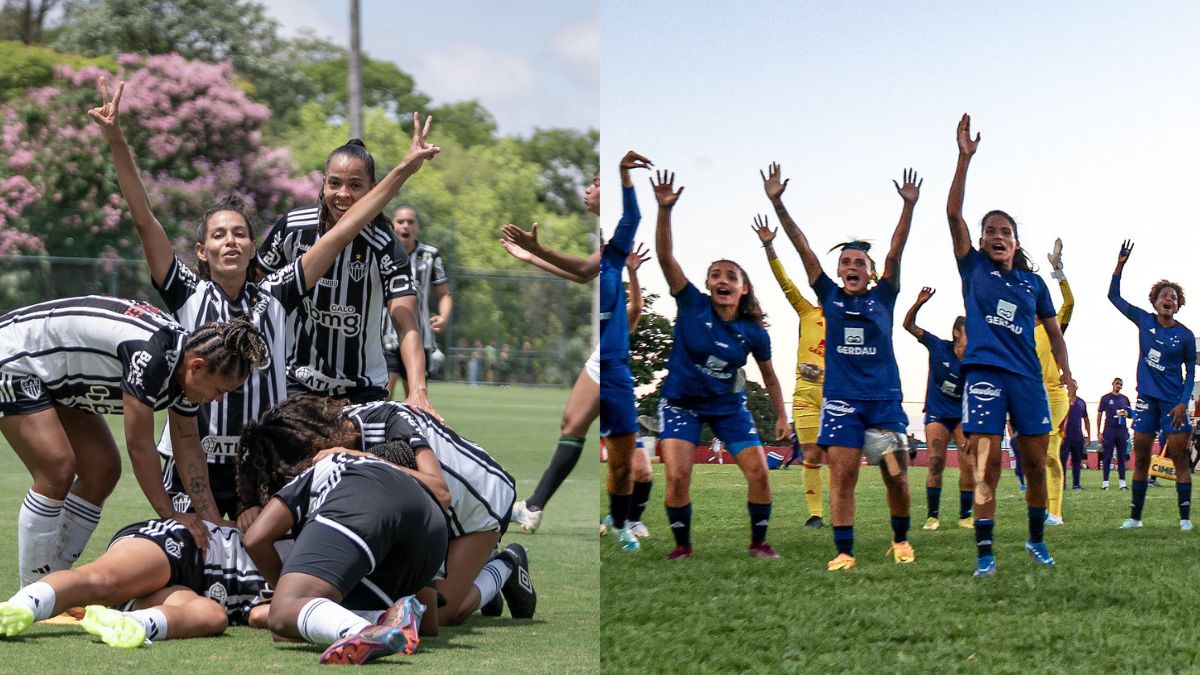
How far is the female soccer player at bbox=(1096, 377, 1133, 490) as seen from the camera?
763cm

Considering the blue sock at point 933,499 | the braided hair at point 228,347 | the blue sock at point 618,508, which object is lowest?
the blue sock at point 933,499

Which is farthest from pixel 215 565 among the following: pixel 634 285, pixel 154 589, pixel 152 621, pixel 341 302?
pixel 634 285

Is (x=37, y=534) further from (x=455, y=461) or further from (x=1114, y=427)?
(x=1114, y=427)

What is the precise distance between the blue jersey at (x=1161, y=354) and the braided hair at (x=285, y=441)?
4.29 metres

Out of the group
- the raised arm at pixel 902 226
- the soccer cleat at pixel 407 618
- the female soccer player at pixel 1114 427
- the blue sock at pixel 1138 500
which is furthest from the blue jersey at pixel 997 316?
the soccer cleat at pixel 407 618

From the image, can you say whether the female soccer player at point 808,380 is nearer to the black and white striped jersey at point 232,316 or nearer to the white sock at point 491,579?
the white sock at point 491,579

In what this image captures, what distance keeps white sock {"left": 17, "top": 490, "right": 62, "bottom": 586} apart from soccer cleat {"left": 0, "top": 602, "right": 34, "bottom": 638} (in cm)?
67

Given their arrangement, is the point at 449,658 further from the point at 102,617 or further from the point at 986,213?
the point at 986,213

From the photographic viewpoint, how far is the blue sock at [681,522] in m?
5.21

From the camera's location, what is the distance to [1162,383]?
7.86m

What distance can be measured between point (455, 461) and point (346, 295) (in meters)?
0.95

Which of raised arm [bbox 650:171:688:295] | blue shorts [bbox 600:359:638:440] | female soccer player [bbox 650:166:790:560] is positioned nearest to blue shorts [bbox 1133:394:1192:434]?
female soccer player [bbox 650:166:790:560]

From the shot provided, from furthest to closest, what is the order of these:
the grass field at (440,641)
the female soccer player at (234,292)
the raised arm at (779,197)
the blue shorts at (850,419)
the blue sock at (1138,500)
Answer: the blue sock at (1138,500) < the blue shorts at (850,419) < the raised arm at (779,197) < the female soccer player at (234,292) < the grass field at (440,641)

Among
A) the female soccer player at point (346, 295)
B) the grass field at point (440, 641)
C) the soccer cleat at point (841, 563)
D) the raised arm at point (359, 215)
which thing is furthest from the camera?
the soccer cleat at point (841, 563)
